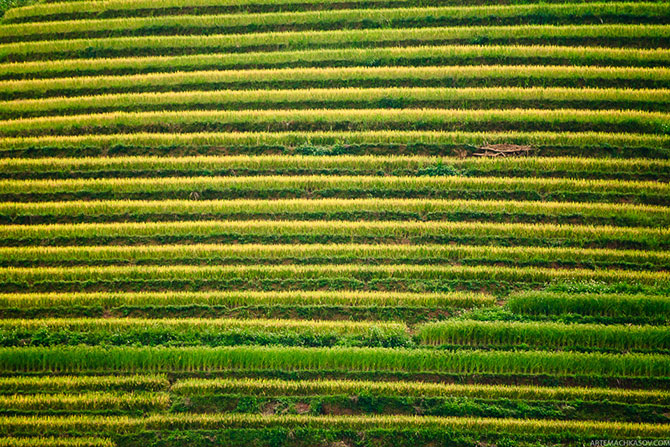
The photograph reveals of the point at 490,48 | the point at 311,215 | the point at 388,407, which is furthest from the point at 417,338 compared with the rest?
the point at 490,48

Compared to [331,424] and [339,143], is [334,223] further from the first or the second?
[331,424]

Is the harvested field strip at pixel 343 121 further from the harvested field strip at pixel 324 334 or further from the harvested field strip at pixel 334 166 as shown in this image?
the harvested field strip at pixel 324 334

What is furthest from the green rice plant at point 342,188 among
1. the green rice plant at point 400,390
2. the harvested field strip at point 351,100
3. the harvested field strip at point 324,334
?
the green rice plant at point 400,390

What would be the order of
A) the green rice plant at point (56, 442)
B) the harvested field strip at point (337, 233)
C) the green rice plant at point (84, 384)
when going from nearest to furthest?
the green rice plant at point (56, 442) → the green rice plant at point (84, 384) → the harvested field strip at point (337, 233)

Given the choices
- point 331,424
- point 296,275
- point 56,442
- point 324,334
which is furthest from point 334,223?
point 56,442

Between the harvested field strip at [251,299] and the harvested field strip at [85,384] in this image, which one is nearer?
the harvested field strip at [85,384]

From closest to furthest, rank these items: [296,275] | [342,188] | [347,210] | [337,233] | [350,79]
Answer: [296,275] < [337,233] < [347,210] < [342,188] < [350,79]
